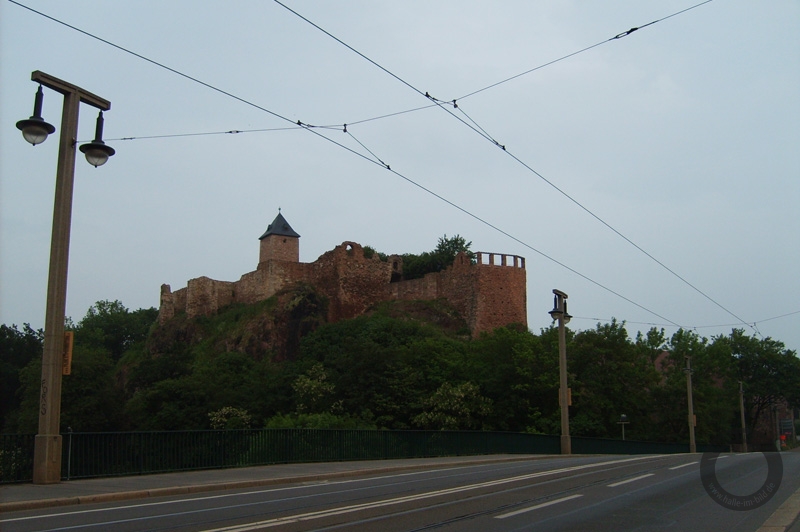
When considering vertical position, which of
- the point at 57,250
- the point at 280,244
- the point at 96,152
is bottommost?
the point at 57,250

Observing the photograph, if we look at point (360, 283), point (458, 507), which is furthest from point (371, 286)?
point (458, 507)

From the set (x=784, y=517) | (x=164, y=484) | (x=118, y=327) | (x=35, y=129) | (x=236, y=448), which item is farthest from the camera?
(x=118, y=327)

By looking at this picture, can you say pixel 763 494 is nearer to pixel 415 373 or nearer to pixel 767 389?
pixel 415 373

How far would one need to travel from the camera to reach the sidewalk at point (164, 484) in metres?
12.9

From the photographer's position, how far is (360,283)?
71188mm

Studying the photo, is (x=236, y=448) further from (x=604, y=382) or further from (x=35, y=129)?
(x=604, y=382)

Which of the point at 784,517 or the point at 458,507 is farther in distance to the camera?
the point at 458,507

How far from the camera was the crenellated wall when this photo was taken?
65750mm

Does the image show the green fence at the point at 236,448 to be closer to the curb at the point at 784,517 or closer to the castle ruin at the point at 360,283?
the curb at the point at 784,517

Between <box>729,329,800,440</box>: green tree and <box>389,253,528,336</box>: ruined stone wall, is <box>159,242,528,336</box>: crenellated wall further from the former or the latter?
<box>729,329,800,440</box>: green tree

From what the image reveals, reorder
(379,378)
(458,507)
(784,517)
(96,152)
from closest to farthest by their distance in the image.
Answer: (784,517) → (458,507) → (96,152) → (379,378)

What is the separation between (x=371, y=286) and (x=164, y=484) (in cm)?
5615

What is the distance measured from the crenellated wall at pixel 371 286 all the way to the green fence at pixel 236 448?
31891 millimetres

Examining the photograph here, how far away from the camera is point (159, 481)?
16422 millimetres
